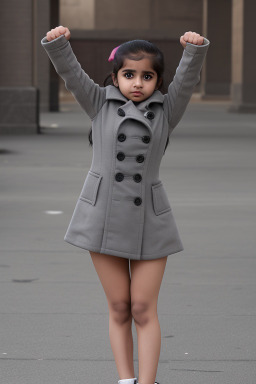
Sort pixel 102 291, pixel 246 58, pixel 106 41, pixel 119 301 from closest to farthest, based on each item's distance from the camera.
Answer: pixel 119 301 < pixel 102 291 < pixel 246 58 < pixel 106 41

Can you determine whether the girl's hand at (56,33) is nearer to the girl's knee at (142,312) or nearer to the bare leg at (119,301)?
the bare leg at (119,301)

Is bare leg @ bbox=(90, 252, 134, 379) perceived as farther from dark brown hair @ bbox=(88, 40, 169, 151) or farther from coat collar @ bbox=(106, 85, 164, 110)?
dark brown hair @ bbox=(88, 40, 169, 151)

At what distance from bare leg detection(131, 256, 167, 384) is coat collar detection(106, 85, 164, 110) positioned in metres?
0.62

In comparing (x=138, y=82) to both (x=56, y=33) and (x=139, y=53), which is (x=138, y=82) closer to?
(x=139, y=53)

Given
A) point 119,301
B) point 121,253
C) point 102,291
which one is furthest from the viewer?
point 102,291

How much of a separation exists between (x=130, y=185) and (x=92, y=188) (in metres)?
0.16

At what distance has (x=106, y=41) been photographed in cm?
5275

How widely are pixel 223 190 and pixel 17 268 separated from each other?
17.3ft

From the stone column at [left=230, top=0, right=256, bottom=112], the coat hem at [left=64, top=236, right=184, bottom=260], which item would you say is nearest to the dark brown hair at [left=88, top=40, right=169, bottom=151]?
the coat hem at [left=64, top=236, right=184, bottom=260]

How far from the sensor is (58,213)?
32.8 ft

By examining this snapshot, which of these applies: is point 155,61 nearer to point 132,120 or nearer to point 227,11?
point 132,120

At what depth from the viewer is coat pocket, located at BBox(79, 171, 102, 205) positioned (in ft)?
13.2

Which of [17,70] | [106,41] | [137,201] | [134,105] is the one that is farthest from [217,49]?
[137,201]

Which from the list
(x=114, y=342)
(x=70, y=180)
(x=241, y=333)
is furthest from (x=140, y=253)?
(x=70, y=180)
